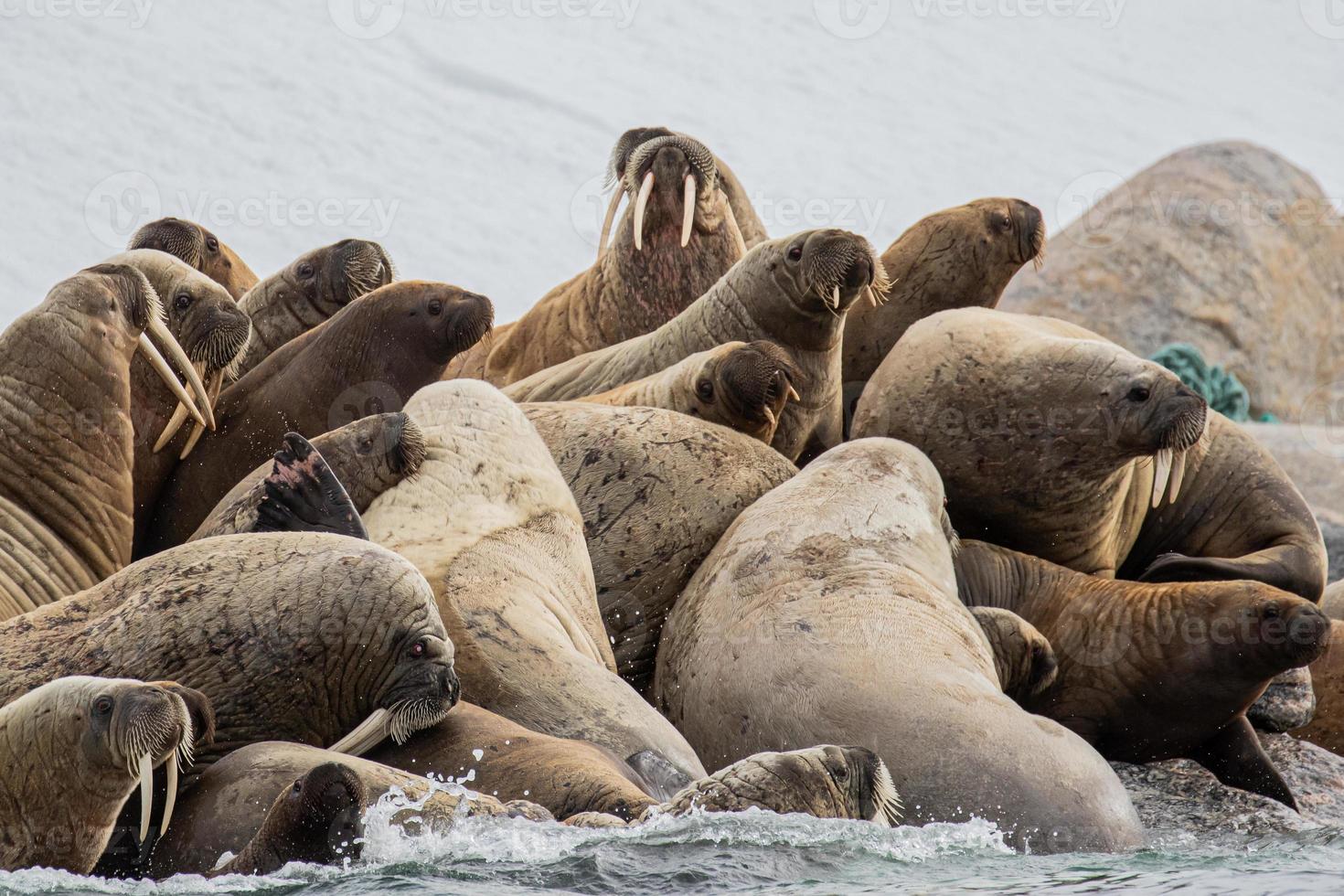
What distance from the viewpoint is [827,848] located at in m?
3.82

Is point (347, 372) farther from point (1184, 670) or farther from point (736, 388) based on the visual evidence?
point (1184, 670)

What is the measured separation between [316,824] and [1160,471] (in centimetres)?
387

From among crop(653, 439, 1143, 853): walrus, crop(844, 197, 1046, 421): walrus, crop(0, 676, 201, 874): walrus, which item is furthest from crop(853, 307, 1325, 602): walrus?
crop(0, 676, 201, 874): walrus

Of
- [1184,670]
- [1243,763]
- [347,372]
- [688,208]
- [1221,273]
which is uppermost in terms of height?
[688,208]

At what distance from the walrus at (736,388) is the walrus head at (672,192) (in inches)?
70.8

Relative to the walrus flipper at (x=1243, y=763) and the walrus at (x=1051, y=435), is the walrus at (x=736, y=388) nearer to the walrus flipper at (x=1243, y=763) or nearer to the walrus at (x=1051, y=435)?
the walrus at (x=1051, y=435)

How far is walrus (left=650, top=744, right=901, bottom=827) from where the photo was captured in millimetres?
3910

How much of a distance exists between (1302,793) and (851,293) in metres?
2.50

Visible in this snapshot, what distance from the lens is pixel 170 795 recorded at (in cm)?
392

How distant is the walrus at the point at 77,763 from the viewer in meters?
3.70

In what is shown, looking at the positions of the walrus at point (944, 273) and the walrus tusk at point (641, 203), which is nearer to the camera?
the walrus at point (944, 273)

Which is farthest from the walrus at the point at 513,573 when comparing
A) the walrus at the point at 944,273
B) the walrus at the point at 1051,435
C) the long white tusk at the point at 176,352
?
the walrus at the point at 944,273

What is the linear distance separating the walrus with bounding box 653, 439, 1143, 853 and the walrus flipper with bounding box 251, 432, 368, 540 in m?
1.06

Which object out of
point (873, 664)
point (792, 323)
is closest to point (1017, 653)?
point (873, 664)
